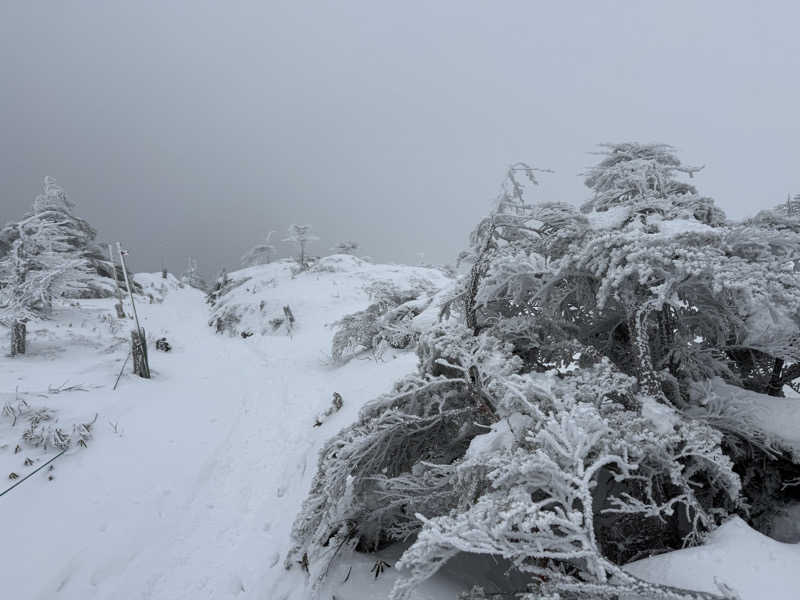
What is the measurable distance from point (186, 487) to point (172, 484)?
0.27 meters

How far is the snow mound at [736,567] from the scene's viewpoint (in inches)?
99.0

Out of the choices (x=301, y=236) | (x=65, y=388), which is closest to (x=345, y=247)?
(x=301, y=236)

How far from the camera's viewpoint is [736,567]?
2.68 meters

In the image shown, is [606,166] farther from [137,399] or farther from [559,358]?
[137,399]

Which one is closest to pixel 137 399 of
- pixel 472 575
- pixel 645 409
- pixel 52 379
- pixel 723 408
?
pixel 52 379

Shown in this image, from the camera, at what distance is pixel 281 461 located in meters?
8.17

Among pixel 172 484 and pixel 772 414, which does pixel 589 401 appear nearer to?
pixel 772 414

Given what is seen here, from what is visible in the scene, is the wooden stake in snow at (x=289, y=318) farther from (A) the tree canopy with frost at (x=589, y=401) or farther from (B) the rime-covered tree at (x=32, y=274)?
(A) the tree canopy with frost at (x=589, y=401)

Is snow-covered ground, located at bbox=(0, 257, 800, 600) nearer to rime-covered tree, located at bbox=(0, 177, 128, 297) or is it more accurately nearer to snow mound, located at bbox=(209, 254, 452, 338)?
snow mound, located at bbox=(209, 254, 452, 338)

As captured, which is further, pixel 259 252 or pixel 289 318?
pixel 259 252

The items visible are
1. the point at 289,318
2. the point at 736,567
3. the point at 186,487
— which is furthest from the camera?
the point at 289,318

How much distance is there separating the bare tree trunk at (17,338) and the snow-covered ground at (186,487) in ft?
1.22

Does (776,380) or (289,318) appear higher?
(776,380)

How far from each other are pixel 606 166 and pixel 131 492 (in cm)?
950
